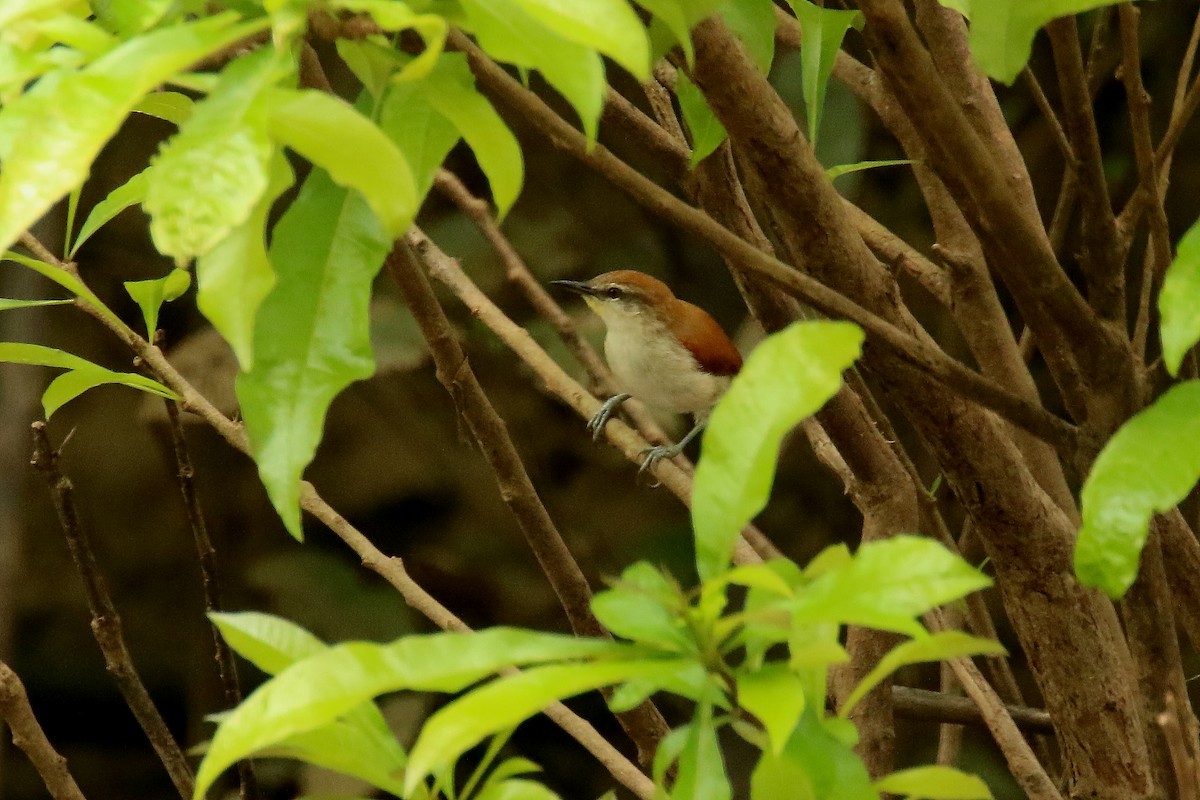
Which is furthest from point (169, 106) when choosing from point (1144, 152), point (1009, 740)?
point (1009, 740)

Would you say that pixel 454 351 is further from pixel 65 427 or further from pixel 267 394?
pixel 65 427

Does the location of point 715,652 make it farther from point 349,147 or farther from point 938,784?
point 349,147

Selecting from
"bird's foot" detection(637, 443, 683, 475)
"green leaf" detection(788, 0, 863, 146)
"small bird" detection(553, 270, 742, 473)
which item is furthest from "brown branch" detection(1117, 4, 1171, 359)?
"small bird" detection(553, 270, 742, 473)

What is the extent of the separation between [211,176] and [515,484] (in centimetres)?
52

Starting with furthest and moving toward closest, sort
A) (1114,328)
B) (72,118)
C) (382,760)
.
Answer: (1114,328) < (382,760) < (72,118)

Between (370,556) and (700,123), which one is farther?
(370,556)

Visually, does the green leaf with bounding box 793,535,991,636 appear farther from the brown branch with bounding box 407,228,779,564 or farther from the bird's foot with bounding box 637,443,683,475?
the bird's foot with bounding box 637,443,683,475

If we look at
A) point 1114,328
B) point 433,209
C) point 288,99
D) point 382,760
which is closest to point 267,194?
point 288,99

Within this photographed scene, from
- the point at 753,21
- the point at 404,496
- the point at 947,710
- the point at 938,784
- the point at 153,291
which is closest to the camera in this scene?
the point at 938,784

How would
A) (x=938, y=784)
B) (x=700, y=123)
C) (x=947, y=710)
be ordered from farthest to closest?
1. (x=947, y=710)
2. (x=700, y=123)
3. (x=938, y=784)

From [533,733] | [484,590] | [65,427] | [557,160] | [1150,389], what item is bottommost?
[533,733]

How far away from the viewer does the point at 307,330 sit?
449 millimetres

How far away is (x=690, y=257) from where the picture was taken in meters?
2.84

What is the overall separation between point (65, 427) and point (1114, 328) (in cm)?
243
